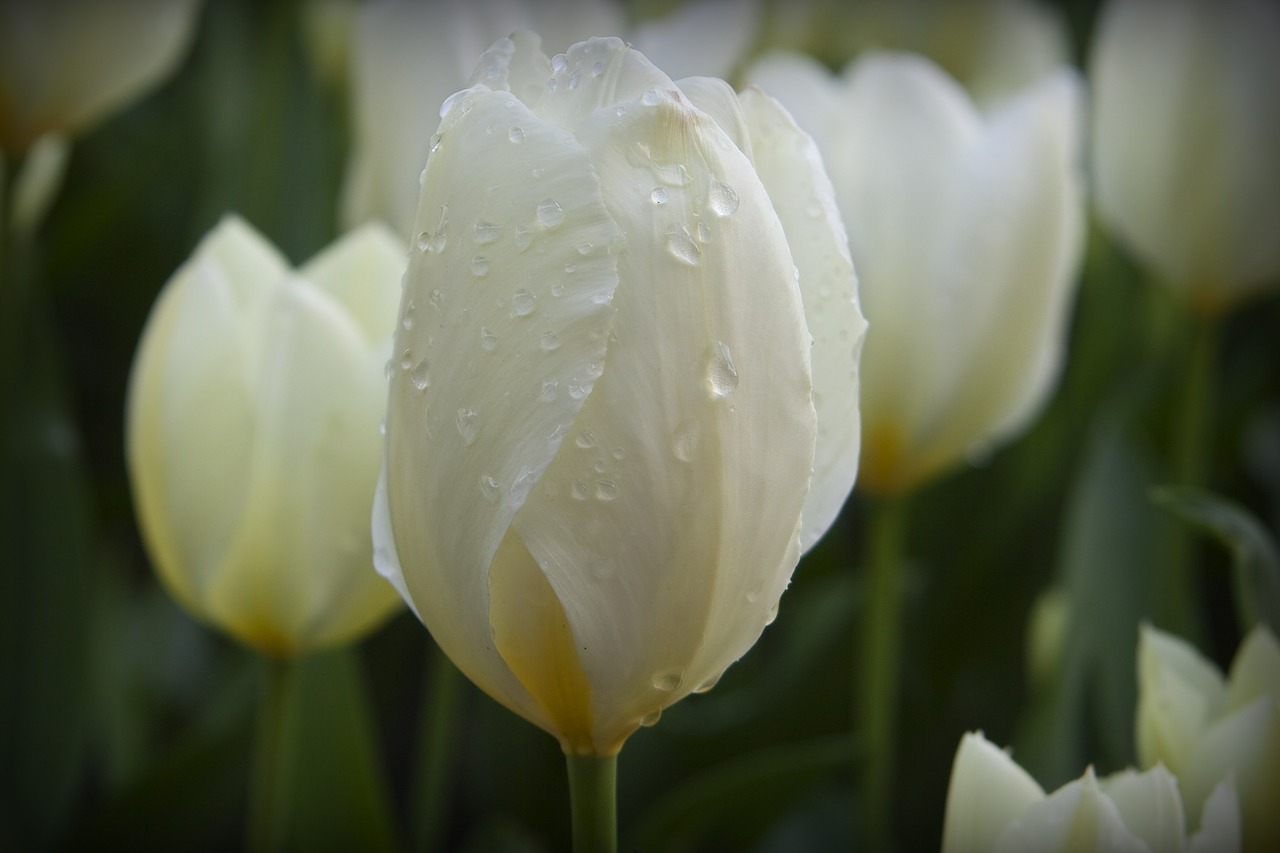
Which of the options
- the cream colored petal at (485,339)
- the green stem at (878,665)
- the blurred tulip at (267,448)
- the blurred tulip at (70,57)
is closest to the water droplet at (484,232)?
the cream colored petal at (485,339)

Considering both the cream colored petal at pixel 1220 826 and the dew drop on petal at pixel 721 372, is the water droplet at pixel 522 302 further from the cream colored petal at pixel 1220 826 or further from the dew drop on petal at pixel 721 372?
the cream colored petal at pixel 1220 826

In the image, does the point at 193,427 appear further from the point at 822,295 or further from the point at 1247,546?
the point at 1247,546

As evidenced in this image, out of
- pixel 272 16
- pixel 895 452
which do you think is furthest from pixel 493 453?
pixel 272 16

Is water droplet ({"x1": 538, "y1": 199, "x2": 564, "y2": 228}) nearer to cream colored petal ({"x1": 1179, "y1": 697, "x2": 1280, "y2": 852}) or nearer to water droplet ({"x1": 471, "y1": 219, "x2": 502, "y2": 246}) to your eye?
water droplet ({"x1": 471, "y1": 219, "x2": 502, "y2": 246})

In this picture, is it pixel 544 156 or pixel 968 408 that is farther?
pixel 968 408

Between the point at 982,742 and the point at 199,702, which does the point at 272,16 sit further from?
the point at 982,742

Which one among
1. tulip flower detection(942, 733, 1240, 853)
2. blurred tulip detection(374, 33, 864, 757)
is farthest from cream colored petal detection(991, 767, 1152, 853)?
blurred tulip detection(374, 33, 864, 757)
